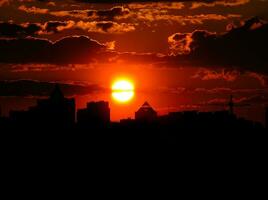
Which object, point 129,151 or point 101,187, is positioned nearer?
point 101,187

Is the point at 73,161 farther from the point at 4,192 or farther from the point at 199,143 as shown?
the point at 199,143

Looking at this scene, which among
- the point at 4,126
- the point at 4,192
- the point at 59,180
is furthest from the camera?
the point at 4,126

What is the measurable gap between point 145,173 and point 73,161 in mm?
17440

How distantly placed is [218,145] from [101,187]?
58.2 metres

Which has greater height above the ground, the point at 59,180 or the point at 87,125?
the point at 87,125

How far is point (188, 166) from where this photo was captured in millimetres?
166250

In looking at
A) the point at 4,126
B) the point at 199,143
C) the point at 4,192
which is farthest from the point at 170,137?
the point at 4,192

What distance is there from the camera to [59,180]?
5743 inches

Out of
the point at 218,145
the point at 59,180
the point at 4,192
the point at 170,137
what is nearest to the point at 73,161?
the point at 59,180

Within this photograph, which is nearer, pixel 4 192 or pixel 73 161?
pixel 4 192

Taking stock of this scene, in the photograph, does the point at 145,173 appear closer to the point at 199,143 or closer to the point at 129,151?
the point at 129,151

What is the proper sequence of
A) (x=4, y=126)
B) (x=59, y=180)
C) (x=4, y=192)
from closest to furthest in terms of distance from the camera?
(x=4, y=192)
(x=59, y=180)
(x=4, y=126)

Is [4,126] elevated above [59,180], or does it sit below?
above

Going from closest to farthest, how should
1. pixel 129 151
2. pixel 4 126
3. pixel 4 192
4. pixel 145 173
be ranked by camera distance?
pixel 4 192, pixel 145 173, pixel 129 151, pixel 4 126
